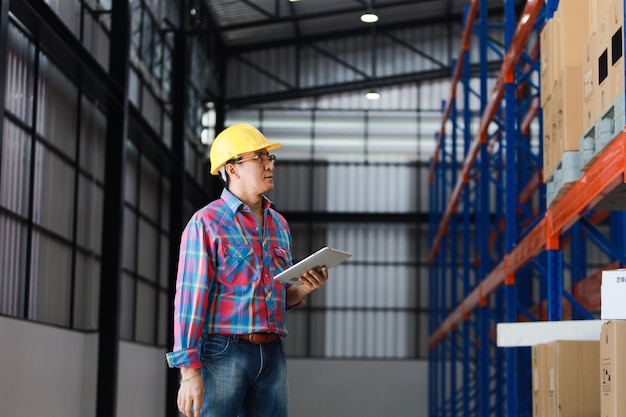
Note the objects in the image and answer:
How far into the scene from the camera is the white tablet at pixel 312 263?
14.3 ft

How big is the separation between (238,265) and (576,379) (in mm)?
2922

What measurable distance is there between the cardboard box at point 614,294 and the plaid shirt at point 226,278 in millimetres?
1707

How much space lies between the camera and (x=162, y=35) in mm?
21969

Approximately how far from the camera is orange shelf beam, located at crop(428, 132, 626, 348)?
5.35 meters

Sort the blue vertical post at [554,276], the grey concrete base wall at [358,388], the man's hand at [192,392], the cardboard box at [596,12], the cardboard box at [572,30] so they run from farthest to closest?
the grey concrete base wall at [358,388] < the blue vertical post at [554,276] < the cardboard box at [572,30] < the cardboard box at [596,12] < the man's hand at [192,392]

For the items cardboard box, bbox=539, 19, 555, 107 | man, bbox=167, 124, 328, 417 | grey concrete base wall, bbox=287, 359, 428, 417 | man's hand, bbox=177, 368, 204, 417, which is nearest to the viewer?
man's hand, bbox=177, 368, 204, 417

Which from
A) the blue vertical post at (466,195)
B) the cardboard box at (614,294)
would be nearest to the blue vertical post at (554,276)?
the cardboard box at (614,294)

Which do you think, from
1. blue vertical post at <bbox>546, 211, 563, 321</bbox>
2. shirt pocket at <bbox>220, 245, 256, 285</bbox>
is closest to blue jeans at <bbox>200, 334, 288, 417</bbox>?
shirt pocket at <bbox>220, 245, 256, 285</bbox>

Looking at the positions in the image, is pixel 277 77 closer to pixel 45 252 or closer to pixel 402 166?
pixel 402 166

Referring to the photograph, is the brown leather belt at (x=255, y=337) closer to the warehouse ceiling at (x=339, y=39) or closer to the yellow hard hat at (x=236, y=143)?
the yellow hard hat at (x=236, y=143)

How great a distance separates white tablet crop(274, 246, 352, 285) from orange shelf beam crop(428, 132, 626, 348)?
164 centimetres

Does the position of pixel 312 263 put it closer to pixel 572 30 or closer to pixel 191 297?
pixel 191 297

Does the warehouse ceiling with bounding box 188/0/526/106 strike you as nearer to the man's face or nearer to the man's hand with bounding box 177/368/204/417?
the man's face

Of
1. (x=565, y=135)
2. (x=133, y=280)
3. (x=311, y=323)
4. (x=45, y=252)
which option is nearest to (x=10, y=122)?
(x=45, y=252)
